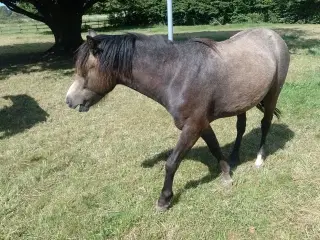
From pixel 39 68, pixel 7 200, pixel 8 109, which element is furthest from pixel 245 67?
pixel 39 68

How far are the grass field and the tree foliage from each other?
23823 mm

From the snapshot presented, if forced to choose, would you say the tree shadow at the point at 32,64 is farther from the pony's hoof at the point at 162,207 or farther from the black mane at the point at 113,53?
the pony's hoof at the point at 162,207

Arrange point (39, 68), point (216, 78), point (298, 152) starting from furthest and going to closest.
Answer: point (39, 68) < point (298, 152) < point (216, 78)

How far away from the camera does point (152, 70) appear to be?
3.38 m

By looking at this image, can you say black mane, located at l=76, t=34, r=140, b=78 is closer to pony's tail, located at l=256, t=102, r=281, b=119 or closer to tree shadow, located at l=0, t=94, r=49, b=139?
pony's tail, located at l=256, t=102, r=281, b=119

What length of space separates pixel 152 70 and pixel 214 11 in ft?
95.1

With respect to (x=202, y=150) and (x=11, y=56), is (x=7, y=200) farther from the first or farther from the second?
(x=11, y=56)

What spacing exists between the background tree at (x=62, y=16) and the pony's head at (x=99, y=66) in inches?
410

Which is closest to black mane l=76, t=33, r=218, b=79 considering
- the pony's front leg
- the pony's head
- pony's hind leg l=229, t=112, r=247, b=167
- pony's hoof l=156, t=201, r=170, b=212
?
the pony's head

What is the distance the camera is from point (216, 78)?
3.54m

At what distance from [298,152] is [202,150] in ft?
4.36

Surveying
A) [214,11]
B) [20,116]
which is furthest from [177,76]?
[214,11]

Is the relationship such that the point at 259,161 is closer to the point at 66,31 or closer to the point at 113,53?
the point at 113,53

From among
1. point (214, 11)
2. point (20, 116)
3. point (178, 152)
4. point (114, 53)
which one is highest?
point (114, 53)
